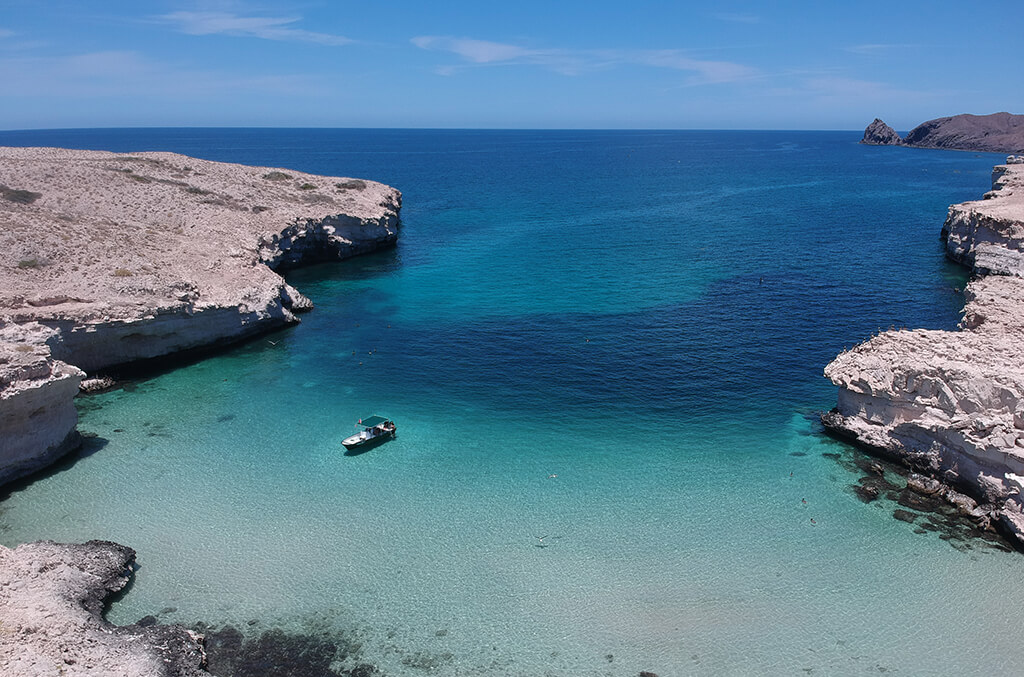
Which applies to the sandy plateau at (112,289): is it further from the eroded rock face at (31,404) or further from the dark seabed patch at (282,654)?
the dark seabed patch at (282,654)

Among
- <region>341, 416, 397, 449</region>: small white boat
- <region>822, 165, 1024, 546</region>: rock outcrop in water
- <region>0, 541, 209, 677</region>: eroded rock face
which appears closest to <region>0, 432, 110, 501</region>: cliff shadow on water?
<region>0, 541, 209, 677</region>: eroded rock face

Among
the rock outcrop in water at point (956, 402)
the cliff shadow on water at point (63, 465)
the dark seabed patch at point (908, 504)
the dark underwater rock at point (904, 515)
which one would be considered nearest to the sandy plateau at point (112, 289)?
the cliff shadow on water at point (63, 465)

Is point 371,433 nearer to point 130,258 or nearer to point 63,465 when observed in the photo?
point 63,465

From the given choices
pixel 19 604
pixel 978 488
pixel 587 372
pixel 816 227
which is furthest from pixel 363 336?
pixel 816 227

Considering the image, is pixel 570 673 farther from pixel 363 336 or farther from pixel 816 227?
pixel 816 227

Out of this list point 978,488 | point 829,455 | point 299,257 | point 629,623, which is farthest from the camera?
point 299,257
